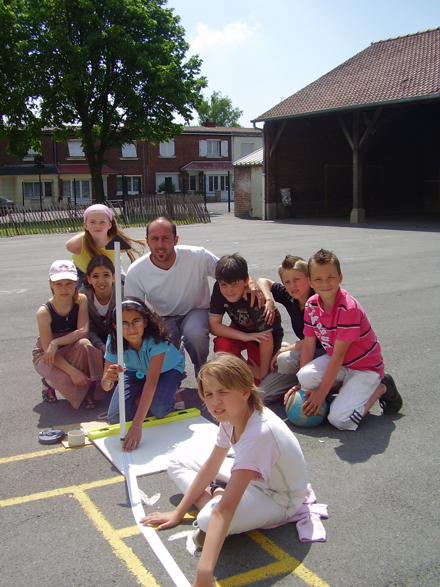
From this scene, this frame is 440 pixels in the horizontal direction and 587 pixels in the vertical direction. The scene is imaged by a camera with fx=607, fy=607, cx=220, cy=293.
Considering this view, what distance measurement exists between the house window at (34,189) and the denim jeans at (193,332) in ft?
145

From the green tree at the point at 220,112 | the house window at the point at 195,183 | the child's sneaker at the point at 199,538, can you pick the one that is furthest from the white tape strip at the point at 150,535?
the green tree at the point at 220,112

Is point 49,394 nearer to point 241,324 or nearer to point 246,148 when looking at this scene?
point 241,324

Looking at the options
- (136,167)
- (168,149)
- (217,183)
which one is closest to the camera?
(136,167)

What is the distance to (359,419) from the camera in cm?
425

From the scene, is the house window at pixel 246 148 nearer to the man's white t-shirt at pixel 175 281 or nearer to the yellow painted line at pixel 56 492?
the man's white t-shirt at pixel 175 281

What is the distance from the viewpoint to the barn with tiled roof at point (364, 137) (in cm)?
2423

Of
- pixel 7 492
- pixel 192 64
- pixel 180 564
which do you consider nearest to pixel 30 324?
pixel 7 492

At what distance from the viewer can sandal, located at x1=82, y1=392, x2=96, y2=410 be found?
192 inches

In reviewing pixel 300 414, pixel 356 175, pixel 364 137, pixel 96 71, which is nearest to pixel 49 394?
pixel 300 414

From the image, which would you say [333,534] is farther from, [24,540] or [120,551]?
[24,540]

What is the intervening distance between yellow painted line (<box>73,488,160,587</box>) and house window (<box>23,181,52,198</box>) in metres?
45.9

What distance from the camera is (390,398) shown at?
448 centimetres

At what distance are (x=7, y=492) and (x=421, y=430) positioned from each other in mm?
2760

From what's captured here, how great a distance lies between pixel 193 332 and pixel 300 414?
1.21m
